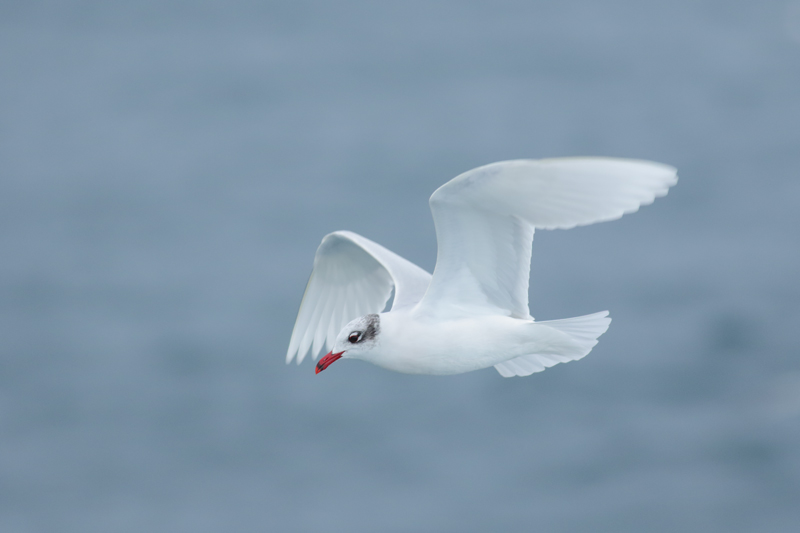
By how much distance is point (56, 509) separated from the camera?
24.3 m

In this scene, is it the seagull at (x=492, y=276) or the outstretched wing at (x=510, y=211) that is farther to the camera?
the seagull at (x=492, y=276)

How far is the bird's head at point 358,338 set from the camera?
5.18 metres

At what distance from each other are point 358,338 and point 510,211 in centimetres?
119

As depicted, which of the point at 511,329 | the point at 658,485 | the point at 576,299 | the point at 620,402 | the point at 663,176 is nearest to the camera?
the point at 663,176

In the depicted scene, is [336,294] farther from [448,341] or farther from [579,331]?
[579,331]

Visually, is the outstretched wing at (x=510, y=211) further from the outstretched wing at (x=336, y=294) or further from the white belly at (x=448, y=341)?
the outstretched wing at (x=336, y=294)

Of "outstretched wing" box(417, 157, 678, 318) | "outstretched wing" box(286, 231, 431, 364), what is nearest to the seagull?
"outstretched wing" box(417, 157, 678, 318)

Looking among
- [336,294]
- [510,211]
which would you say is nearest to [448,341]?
[510,211]

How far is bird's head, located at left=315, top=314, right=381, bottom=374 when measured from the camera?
204 inches

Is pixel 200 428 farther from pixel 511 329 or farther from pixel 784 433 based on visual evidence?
pixel 511 329

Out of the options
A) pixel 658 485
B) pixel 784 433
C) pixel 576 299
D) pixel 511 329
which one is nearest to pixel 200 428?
pixel 576 299

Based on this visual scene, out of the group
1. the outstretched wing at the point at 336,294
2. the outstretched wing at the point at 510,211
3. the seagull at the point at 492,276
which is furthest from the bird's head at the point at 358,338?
the outstretched wing at the point at 336,294

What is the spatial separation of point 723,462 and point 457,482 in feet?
28.3

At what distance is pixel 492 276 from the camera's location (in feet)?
17.5
